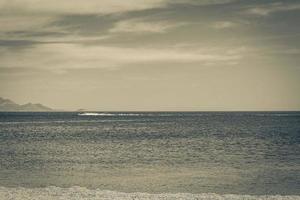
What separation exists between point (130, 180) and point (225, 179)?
691cm

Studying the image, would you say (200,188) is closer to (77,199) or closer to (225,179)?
(225,179)

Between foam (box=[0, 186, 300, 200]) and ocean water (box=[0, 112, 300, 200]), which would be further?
ocean water (box=[0, 112, 300, 200])

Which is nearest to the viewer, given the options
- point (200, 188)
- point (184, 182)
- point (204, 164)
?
point (200, 188)

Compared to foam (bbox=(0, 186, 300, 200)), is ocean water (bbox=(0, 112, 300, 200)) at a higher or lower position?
lower

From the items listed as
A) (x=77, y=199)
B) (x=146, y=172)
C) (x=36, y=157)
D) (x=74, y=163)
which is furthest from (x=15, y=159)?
(x=77, y=199)

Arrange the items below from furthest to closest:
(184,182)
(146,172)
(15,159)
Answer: (15,159)
(146,172)
(184,182)

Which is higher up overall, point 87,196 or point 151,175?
point 87,196

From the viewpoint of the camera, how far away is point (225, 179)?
105 feet

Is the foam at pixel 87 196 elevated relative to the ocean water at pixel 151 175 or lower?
elevated

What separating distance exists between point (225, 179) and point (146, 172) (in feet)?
22.2

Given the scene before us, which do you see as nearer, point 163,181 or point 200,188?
point 200,188

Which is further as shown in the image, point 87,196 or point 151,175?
point 151,175

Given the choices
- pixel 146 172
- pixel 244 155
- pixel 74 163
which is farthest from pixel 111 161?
pixel 244 155

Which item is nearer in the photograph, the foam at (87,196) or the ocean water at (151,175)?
the foam at (87,196)
